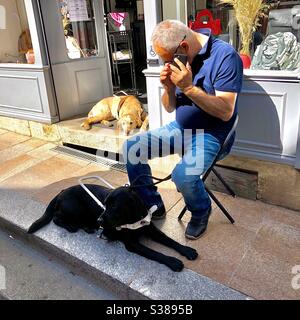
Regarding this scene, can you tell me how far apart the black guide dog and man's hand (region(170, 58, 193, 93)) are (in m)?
0.74

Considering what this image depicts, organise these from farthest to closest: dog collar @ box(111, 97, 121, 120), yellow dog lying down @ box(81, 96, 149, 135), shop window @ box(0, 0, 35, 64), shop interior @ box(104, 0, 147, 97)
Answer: shop interior @ box(104, 0, 147, 97) < shop window @ box(0, 0, 35, 64) < dog collar @ box(111, 97, 121, 120) < yellow dog lying down @ box(81, 96, 149, 135)

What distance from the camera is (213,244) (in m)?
2.29

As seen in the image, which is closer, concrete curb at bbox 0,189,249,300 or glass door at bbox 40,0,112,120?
concrete curb at bbox 0,189,249,300

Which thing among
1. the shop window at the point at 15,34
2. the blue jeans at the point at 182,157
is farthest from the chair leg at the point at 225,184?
the shop window at the point at 15,34

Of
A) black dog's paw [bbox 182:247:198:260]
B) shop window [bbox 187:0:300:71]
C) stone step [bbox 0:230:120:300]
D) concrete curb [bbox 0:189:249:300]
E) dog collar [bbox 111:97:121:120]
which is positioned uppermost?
shop window [bbox 187:0:300:71]

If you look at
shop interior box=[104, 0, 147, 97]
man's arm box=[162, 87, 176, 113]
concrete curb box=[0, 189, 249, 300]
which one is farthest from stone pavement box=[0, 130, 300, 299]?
shop interior box=[104, 0, 147, 97]

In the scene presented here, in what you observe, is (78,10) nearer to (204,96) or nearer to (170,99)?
(170,99)

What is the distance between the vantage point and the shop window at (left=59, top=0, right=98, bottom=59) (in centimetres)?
433

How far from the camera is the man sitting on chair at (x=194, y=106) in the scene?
2.02 metres

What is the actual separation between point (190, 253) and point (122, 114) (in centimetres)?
221

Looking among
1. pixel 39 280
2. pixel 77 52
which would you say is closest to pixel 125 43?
pixel 77 52

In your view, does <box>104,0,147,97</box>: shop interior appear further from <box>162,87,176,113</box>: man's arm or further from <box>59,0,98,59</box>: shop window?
<box>162,87,176,113</box>: man's arm
